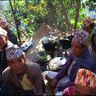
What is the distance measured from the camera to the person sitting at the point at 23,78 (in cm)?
422

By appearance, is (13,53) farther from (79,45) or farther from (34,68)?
(79,45)

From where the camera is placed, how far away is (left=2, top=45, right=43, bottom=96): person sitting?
13.9 feet

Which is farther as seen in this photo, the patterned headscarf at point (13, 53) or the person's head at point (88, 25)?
the person's head at point (88, 25)

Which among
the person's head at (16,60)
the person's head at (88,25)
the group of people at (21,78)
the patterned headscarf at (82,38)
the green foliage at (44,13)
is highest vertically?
the patterned headscarf at (82,38)

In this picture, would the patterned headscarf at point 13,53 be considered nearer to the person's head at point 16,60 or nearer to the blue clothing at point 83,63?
the person's head at point 16,60

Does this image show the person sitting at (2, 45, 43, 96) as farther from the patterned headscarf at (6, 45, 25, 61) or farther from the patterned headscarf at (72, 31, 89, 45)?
the patterned headscarf at (72, 31, 89, 45)

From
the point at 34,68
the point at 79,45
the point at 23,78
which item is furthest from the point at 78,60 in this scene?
the point at 23,78

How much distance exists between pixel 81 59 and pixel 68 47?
246cm

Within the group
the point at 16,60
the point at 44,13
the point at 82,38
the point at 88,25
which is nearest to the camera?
the point at 16,60

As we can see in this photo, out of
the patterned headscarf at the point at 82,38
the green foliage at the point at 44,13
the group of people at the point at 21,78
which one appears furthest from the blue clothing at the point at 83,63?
the green foliage at the point at 44,13

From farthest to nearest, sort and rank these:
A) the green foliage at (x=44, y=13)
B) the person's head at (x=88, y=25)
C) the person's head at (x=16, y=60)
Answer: the green foliage at (x=44, y=13) < the person's head at (x=88, y=25) < the person's head at (x=16, y=60)

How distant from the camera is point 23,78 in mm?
4328

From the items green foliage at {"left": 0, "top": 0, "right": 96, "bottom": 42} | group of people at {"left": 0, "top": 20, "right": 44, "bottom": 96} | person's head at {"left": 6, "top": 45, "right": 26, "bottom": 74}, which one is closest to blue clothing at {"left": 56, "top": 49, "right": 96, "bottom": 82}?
group of people at {"left": 0, "top": 20, "right": 44, "bottom": 96}

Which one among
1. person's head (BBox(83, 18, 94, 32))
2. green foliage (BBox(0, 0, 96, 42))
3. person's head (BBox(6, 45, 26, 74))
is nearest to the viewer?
person's head (BBox(6, 45, 26, 74))
